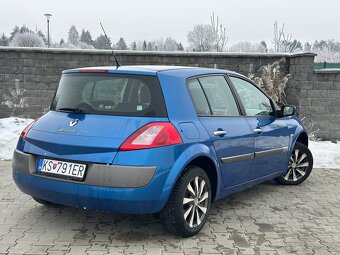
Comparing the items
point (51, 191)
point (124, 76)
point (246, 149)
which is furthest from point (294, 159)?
point (51, 191)

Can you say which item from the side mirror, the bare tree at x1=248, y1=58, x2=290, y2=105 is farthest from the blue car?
the bare tree at x1=248, y1=58, x2=290, y2=105

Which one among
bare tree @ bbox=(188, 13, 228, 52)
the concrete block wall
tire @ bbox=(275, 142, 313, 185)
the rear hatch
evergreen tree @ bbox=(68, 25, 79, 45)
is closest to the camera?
the rear hatch

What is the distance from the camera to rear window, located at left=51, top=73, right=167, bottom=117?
3932 millimetres

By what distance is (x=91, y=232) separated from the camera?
4258 millimetres

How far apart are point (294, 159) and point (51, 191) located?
12.3ft

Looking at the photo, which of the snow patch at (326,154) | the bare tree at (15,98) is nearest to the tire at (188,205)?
the snow patch at (326,154)

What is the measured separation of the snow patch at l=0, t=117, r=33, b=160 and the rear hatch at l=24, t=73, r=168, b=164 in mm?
4350

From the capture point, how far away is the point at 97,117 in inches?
155

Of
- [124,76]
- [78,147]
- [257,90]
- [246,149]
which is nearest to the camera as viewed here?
[78,147]

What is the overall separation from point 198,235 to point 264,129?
164 centimetres

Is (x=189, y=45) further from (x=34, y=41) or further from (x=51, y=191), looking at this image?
(x=51, y=191)

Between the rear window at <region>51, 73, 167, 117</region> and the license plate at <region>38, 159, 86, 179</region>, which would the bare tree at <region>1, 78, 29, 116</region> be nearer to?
the rear window at <region>51, 73, 167, 117</region>

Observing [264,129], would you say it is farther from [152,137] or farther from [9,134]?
[9,134]

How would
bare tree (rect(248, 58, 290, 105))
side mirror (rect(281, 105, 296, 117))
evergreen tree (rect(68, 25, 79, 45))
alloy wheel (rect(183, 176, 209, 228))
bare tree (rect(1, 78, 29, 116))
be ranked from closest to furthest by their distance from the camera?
1. alloy wheel (rect(183, 176, 209, 228))
2. side mirror (rect(281, 105, 296, 117))
3. bare tree (rect(248, 58, 290, 105))
4. bare tree (rect(1, 78, 29, 116))
5. evergreen tree (rect(68, 25, 79, 45))
